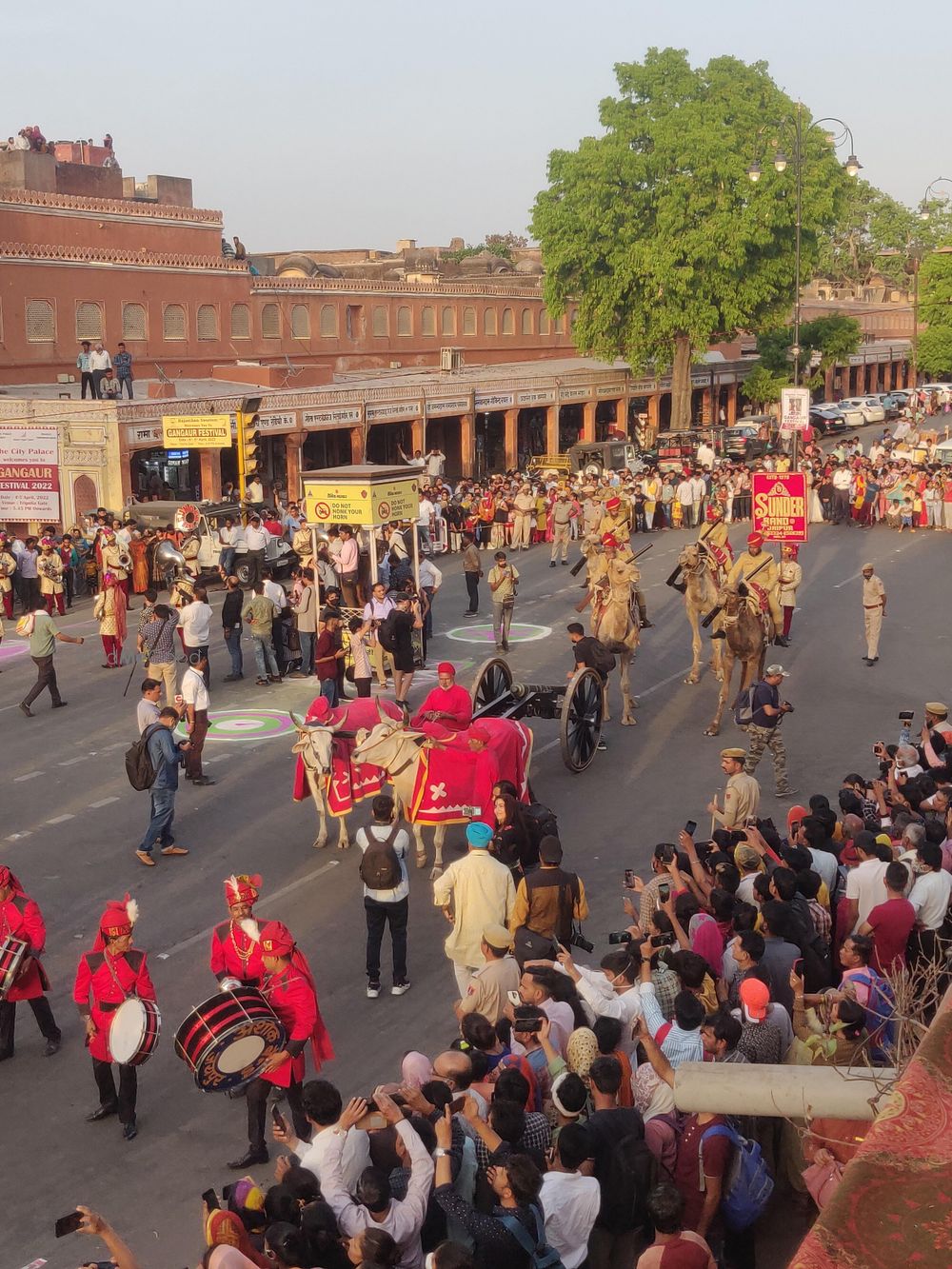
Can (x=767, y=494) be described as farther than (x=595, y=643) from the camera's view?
Yes

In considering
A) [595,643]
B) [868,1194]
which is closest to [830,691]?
[595,643]

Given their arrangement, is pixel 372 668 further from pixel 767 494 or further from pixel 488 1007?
pixel 488 1007

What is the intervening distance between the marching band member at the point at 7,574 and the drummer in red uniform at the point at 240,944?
55.5ft

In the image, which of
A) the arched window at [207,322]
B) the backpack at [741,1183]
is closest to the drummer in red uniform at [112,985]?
the backpack at [741,1183]

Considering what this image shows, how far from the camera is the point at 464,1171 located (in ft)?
19.2

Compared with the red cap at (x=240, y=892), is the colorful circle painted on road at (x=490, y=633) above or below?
below

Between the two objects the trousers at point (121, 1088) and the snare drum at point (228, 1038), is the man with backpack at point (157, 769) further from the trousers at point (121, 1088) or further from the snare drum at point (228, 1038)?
the snare drum at point (228, 1038)

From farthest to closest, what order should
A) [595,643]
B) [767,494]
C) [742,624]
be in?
[767,494]
[742,624]
[595,643]

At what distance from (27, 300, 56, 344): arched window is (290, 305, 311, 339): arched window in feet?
36.4

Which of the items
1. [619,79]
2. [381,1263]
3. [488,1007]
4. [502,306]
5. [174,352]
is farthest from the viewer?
[502,306]

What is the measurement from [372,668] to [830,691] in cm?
594

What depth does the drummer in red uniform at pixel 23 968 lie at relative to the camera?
884 cm

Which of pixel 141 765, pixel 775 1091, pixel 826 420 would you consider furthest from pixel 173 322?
pixel 775 1091

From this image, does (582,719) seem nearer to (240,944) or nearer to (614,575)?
(614,575)
